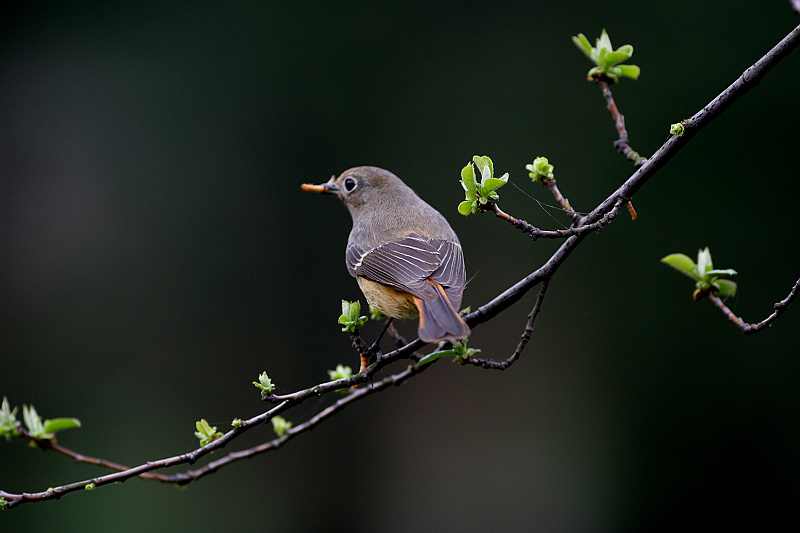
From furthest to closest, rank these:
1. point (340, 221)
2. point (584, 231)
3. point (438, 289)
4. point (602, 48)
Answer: point (340, 221), point (438, 289), point (602, 48), point (584, 231)

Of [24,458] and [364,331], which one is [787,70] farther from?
[24,458]

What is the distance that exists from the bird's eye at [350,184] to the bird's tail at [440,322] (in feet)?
5.33

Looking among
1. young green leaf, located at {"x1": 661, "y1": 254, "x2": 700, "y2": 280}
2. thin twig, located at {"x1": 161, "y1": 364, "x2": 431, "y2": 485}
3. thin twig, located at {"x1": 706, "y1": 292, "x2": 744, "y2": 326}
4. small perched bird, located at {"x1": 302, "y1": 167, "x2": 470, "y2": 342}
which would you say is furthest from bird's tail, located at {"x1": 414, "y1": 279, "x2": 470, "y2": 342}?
thin twig, located at {"x1": 706, "y1": 292, "x2": 744, "y2": 326}

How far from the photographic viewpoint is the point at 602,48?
245 cm

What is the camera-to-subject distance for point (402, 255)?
10.5 ft

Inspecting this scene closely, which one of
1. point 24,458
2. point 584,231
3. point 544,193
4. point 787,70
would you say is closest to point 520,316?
point 544,193

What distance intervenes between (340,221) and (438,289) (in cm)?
362

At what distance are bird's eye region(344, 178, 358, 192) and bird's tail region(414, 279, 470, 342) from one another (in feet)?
5.33

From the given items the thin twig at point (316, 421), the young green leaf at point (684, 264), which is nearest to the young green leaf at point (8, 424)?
the thin twig at point (316, 421)

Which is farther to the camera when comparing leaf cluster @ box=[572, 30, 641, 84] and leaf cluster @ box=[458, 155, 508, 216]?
leaf cluster @ box=[572, 30, 641, 84]

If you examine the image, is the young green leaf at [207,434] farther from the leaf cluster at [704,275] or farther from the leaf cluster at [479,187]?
the leaf cluster at [704,275]

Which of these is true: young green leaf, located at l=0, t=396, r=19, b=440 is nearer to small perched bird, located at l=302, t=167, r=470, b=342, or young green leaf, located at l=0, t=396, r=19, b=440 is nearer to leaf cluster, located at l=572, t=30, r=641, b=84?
small perched bird, located at l=302, t=167, r=470, b=342

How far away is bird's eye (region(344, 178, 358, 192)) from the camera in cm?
416

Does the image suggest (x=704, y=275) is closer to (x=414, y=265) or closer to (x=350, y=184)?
(x=414, y=265)
